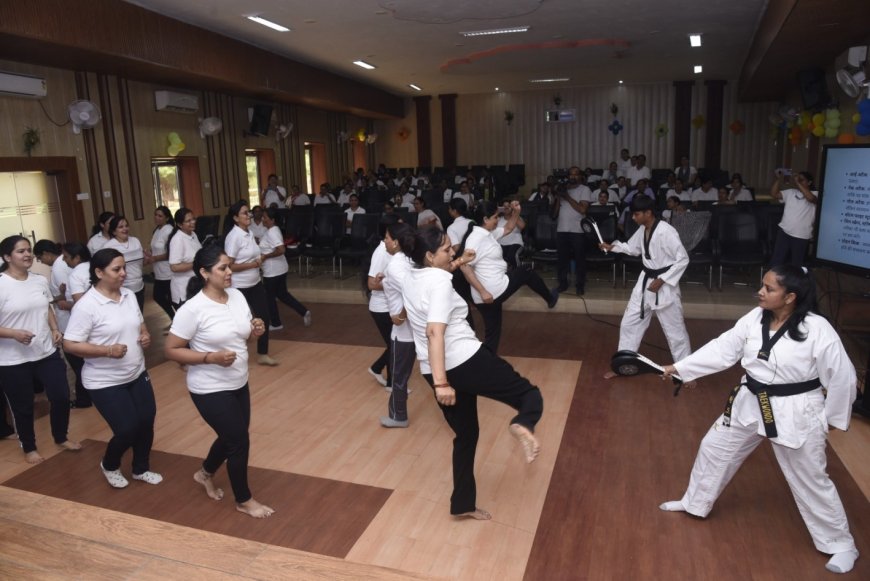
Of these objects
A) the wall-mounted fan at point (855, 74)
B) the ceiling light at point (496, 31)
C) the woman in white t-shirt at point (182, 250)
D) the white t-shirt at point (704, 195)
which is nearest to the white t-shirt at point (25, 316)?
the woman in white t-shirt at point (182, 250)

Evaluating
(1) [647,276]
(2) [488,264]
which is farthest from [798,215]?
(2) [488,264]

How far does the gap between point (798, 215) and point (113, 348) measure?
6701mm

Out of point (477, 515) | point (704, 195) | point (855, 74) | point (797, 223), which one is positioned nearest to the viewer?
point (477, 515)

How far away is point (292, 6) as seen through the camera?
27.5 feet

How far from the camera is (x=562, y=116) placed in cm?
1969

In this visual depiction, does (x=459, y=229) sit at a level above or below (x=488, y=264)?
above

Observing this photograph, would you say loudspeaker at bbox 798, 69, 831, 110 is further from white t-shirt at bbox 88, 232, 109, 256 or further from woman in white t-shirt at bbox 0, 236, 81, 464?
woman in white t-shirt at bbox 0, 236, 81, 464

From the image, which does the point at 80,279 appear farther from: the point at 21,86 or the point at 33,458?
the point at 21,86

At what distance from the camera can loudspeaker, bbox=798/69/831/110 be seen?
10.0 meters

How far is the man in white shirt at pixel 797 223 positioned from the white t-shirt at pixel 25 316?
22.4 feet

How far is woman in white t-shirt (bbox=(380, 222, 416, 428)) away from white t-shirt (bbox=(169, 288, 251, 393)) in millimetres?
1222

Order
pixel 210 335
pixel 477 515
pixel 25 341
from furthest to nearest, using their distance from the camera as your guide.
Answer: pixel 25 341
pixel 477 515
pixel 210 335

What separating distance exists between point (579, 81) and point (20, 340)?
638 inches

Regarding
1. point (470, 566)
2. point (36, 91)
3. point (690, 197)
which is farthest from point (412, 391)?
point (690, 197)
